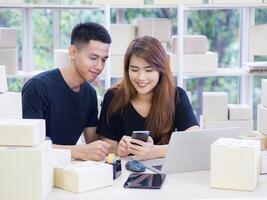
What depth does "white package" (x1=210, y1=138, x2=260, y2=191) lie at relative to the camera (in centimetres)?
177

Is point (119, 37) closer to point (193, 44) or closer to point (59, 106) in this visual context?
point (193, 44)

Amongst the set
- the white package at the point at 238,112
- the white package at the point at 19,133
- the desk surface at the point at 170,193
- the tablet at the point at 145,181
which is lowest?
the desk surface at the point at 170,193

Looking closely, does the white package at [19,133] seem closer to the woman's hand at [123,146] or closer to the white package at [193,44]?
the woman's hand at [123,146]

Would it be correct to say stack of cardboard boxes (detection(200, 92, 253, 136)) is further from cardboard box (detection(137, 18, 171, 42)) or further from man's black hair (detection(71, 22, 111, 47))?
man's black hair (detection(71, 22, 111, 47))

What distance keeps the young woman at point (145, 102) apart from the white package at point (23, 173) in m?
0.92

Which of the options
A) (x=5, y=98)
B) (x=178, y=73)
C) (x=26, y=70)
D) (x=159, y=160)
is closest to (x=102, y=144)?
(x=159, y=160)

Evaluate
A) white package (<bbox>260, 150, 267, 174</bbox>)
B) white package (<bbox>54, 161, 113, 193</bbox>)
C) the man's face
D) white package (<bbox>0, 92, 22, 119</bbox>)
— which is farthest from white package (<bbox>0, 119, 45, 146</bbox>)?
the man's face

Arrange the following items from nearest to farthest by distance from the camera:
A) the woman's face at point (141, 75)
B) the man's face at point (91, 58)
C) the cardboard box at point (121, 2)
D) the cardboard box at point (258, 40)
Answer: the woman's face at point (141, 75)
the man's face at point (91, 58)
the cardboard box at point (121, 2)
the cardboard box at point (258, 40)

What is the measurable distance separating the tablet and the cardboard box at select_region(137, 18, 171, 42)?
1618 millimetres

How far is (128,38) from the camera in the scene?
3.41 m

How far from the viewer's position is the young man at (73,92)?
8.64 ft

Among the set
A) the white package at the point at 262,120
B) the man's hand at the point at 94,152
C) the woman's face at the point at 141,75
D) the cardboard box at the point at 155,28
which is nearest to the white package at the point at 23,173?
the man's hand at the point at 94,152

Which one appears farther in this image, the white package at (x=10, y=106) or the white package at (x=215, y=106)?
the white package at (x=215, y=106)

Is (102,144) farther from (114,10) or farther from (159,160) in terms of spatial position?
(114,10)
